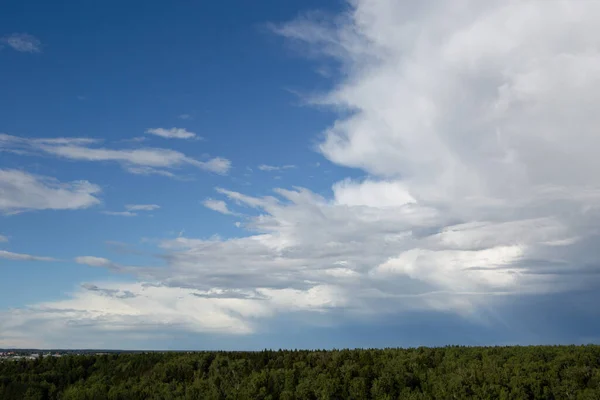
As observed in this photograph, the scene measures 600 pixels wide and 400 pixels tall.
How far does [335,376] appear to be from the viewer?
1657 inches

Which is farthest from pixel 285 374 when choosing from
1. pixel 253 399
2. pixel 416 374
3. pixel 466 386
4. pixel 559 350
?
pixel 559 350

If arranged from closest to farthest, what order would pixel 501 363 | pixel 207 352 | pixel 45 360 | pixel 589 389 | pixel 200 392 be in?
pixel 589 389 < pixel 501 363 < pixel 200 392 < pixel 207 352 < pixel 45 360

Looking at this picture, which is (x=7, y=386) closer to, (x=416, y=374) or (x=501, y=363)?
(x=416, y=374)

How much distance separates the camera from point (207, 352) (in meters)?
52.3

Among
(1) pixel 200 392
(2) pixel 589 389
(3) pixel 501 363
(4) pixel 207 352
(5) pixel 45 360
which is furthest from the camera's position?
(5) pixel 45 360

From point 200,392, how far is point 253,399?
5.34 metres

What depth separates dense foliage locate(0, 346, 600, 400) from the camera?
1480 inches

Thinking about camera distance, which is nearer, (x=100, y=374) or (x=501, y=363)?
(x=501, y=363)

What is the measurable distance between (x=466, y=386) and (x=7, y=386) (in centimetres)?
4176

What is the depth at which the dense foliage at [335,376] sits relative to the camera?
37.6 meters

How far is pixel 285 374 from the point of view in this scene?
43188 millimetres

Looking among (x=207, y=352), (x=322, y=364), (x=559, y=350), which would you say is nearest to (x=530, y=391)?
(x=559, y=350)

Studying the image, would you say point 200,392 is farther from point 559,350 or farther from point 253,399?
point 559,350

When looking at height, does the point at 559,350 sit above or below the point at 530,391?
above
